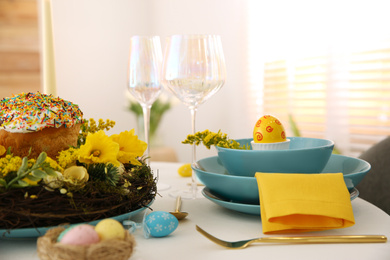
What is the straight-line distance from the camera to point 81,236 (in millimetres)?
447

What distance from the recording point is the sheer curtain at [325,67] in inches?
93.4

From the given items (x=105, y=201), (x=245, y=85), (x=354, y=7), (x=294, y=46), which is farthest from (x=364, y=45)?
(x=105, y=201)

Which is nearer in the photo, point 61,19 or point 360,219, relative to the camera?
point 360,219

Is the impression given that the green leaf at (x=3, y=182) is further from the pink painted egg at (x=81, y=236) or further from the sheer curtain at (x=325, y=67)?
the sheer curtain at (x=325, y=67)

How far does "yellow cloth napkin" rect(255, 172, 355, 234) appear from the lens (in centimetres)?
61

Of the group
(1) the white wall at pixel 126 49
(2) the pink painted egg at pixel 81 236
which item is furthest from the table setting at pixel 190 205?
(1) the white wall at pixel 126 49

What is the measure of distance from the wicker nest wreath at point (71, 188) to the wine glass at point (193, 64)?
0.23m

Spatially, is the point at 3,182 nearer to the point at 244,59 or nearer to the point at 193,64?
the point at 193,64

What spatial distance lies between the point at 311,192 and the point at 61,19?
3259mm

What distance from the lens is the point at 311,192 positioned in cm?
63

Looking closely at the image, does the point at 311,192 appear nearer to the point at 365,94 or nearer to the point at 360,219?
the point at 360,219

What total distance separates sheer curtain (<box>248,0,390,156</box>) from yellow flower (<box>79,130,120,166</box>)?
6.59 feet

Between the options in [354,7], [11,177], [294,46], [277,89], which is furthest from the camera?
[277,89]

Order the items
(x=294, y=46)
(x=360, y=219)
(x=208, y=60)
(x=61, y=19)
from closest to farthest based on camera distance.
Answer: (x=360, y=219) → (x=208, y=60) → (x=294, y=46) → (x=61, y=19)
